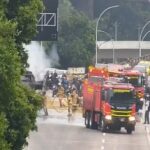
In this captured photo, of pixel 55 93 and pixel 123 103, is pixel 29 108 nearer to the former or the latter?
pixel 123 103

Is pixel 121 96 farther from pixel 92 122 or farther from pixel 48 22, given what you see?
pixel 48 22

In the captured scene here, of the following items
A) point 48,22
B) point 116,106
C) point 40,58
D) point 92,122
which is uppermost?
point 48,22

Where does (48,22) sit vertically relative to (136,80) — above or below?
above

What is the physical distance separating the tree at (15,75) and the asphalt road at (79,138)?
15345 mm

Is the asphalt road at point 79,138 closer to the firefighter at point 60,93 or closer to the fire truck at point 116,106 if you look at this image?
the fire truck at point 116,106

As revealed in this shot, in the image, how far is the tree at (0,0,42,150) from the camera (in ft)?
59.9

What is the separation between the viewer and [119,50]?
137m

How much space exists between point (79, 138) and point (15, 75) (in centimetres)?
2296

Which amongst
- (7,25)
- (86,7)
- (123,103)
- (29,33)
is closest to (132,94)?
(123,103)

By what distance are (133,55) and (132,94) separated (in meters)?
95.7

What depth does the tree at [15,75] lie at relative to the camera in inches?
719

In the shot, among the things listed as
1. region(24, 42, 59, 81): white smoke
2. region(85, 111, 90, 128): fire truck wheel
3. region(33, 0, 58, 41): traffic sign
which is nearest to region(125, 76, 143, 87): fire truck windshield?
region(85, 111, 90, 128): fire truck wheel

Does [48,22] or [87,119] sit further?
[87,119]

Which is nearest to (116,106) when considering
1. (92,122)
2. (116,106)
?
(116,106)
